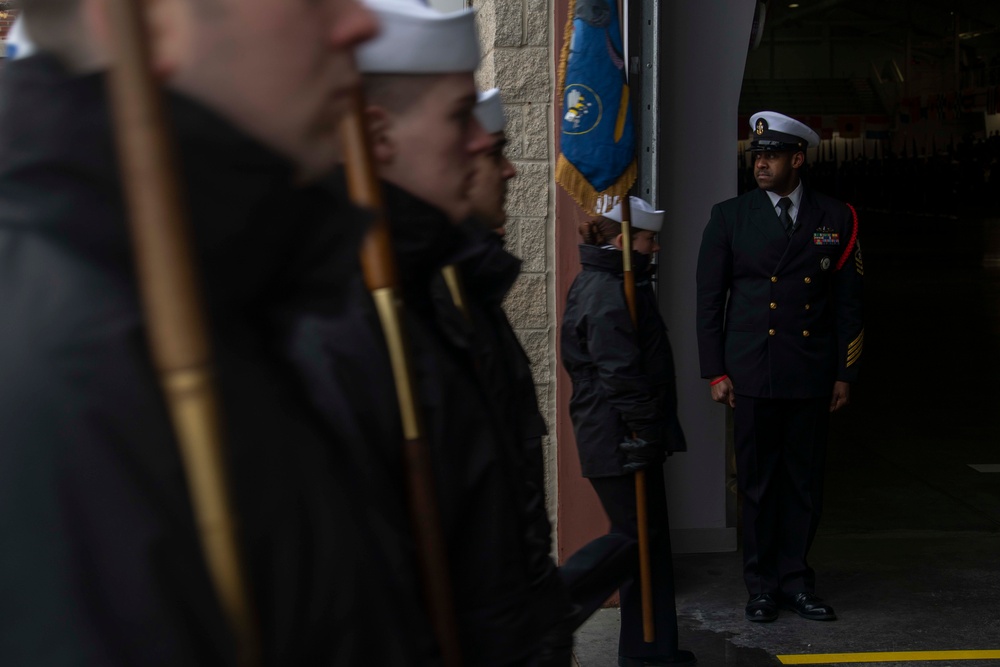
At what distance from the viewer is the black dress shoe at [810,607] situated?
5293 mm

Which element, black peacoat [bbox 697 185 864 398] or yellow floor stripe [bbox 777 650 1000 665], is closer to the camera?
yellow floor stripe [bbox 777 650 1000 665]

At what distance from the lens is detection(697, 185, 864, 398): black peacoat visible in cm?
529

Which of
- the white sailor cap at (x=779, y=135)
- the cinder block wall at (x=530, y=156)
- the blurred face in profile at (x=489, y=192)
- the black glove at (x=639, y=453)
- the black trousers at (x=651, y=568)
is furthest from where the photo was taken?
the white sailor cap at (x=779, y=135)

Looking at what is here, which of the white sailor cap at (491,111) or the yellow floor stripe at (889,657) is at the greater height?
the white sailor cap at (491,111)

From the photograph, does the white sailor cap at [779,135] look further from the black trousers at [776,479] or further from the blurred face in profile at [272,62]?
the blurred face in profile at [272,62]

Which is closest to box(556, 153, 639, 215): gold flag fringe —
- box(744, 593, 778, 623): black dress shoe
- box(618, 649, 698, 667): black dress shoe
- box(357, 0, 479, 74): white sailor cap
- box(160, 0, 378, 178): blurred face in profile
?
box(618, 649, 698, 667): black dress shoe

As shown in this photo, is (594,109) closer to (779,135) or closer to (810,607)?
(779,135)

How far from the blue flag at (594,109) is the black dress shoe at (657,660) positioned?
5.43 ft

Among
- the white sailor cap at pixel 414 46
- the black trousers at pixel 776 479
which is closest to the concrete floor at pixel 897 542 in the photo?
the black trousers at pixel 776 479

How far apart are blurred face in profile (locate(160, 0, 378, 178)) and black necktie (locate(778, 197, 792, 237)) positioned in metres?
4.58

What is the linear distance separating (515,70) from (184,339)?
15.3ft

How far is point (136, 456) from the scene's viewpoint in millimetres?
732

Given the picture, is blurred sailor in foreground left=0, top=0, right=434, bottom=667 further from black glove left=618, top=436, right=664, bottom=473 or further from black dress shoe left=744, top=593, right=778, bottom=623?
black dress shoe left=744, top=593, right=778, bottom=623

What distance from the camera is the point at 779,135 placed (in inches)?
214
